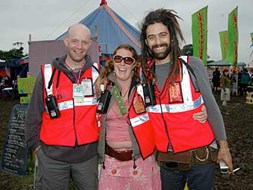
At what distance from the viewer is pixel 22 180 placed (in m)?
4.83

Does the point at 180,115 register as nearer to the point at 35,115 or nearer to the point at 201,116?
the point at 201,116

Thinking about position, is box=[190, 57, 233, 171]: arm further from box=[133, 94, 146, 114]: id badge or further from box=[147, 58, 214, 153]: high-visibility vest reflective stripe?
box=[133, 94, 146, 114]: id badge

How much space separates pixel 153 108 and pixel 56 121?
0.91m

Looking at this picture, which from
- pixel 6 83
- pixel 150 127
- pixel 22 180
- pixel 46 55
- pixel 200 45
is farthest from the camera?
pixel 6 83

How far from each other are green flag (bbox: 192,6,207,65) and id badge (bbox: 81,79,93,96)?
33.8ft

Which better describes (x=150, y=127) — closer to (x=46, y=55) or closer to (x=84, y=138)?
(x=84, y=138)

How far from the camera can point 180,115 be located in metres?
2.43

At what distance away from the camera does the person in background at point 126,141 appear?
2.67 metres

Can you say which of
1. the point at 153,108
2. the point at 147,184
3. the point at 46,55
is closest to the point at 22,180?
the point at 46,55

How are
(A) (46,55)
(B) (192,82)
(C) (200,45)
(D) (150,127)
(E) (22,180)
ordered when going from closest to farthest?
(B) (192,82) → (D) (150,127) → (A) (46,55) → (E) (22,180) → (C) (200,45)

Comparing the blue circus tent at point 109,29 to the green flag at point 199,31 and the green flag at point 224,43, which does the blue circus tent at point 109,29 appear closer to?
the green flag at point 199,31

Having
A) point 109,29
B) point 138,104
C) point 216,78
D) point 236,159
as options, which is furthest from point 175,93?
point 216,78

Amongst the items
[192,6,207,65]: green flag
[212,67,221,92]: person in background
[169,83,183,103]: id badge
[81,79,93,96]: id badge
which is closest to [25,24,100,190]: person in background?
[81,79,93,96]: id badge

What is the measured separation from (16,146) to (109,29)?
6.96 m
